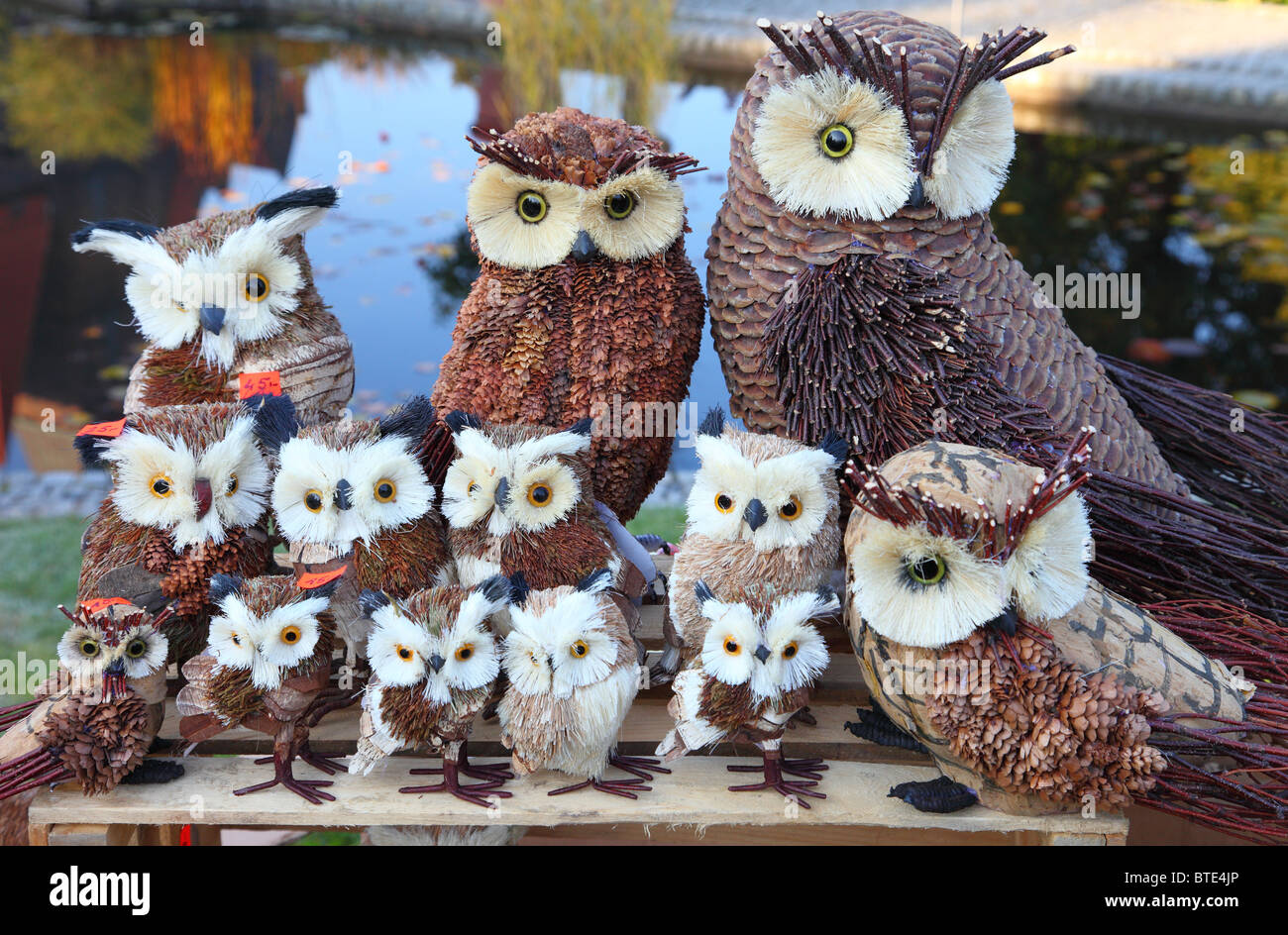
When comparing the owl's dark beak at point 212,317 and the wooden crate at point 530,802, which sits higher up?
the owl's dark beak at point 212,317

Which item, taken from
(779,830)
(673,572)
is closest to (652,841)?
(779,830)

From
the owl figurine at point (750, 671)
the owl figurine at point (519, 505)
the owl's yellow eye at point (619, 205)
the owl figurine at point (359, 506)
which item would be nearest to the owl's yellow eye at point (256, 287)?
the owl figurine at point (359, 506)

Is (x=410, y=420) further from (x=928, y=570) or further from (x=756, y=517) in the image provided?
(x=928, y=570)

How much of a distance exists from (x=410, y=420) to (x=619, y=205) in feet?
1.29

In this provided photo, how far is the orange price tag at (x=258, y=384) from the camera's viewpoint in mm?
1543

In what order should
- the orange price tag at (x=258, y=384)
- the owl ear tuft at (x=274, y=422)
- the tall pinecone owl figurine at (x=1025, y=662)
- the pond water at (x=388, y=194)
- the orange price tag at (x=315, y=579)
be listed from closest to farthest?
1. the tall pinecone owl figurine at (x=1025, y=662)
2. the orange price tag at (x=315, y=579)
3. the owl ear tuft at (x=274, y=422)
4. the orange price tag at (x=258, y=384)
5. the pond water at (x=388, y=194)

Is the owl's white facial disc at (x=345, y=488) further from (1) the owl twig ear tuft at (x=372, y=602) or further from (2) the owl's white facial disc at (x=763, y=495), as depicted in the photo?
(2) the owl's white facial disc at (x=763, y=495)

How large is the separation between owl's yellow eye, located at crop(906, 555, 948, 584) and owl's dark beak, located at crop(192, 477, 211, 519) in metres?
0.87

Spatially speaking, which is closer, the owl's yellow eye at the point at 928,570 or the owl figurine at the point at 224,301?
the owl's yellow eye at the point at 928,570

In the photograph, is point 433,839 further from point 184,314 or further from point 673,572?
point 184,314

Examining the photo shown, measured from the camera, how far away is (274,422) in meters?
1.44

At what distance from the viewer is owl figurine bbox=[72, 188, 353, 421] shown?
1.56m

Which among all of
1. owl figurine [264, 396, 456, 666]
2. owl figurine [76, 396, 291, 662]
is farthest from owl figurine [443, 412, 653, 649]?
owl figurine [76, 396, 291, 662]

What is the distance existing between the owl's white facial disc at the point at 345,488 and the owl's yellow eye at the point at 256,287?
12.4 inches
